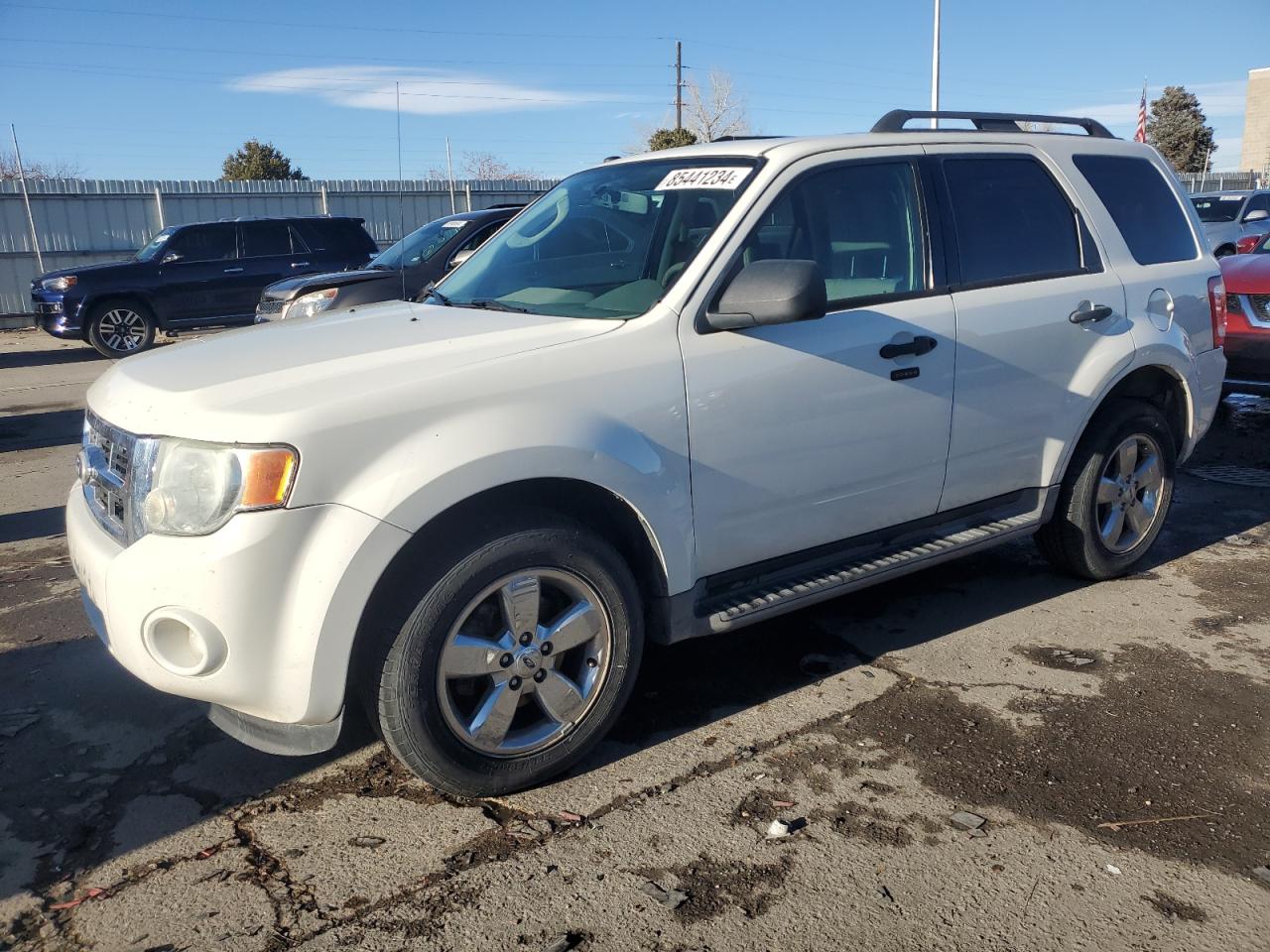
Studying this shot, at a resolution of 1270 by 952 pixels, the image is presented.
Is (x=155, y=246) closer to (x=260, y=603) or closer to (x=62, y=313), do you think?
(x=62, y=313)

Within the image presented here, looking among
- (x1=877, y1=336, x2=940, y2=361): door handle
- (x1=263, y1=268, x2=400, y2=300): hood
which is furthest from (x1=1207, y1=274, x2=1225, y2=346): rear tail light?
(x1=263, y1=268, x2=400, y2=300): hood

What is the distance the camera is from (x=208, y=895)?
2.74 m

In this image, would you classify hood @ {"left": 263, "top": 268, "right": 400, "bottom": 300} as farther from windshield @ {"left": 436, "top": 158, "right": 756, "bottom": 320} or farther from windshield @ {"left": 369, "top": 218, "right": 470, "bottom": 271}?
windshield @ {"left": 436, "top": 158, "right": 756, "bottom": 320}

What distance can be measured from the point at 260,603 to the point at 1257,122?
238 feet

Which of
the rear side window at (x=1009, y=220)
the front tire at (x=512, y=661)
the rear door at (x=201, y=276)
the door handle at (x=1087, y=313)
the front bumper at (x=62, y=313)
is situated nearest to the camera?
the front tire at (x=512, y=661)

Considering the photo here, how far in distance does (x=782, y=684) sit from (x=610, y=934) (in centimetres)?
155

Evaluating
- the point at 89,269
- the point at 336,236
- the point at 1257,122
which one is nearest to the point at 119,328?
the point at 89,269

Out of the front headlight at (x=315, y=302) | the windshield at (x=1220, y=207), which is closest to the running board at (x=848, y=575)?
the front headlight at (x=315, y=302)

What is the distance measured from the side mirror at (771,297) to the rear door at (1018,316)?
0.96m

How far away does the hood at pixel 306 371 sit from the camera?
2.81m

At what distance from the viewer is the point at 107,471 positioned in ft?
10.4

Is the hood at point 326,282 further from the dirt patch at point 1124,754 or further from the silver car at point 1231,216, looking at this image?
the silver car at point 1231,216

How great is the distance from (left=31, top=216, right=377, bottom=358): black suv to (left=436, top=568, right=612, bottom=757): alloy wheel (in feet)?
45.7

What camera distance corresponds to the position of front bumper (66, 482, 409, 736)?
2.73 metres
